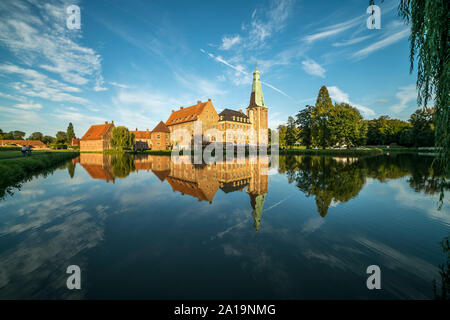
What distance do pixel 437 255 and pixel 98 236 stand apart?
27.4 feet

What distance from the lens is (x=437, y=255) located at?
13.1 ft

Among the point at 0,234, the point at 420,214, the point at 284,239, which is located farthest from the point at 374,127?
the point at 0,234

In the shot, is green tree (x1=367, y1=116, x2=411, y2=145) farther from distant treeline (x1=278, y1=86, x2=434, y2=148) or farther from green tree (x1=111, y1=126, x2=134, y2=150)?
green tree (x1=111, y1=126, x2=134, y2=150)

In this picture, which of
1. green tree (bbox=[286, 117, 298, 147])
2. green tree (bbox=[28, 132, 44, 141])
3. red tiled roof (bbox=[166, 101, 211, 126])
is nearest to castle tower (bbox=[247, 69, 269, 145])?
green tree (bbox=[286, 117, 298, 147])

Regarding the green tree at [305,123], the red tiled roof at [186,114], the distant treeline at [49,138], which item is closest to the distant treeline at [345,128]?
the green tree at [305,123]

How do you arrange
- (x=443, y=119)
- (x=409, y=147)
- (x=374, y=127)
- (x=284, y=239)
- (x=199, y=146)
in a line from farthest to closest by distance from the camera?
1. (x=374, y=127)
2. (x=409, y=147)
3. (x=199, y=146)
4. (x=284, y=239)
5. (x=443, y=119)

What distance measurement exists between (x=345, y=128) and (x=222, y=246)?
49.8 m

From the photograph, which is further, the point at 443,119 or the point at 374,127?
the point at 374,127

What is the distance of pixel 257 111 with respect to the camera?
69312 millimetres

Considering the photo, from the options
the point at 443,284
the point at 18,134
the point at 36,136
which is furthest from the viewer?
the point at 36,136

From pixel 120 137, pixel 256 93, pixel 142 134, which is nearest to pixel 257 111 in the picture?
pixel 256 93

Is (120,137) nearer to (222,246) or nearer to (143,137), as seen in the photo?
(143,137)

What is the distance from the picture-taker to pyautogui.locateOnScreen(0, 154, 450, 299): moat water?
118 inches

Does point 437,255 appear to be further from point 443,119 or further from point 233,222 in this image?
point 233,222
